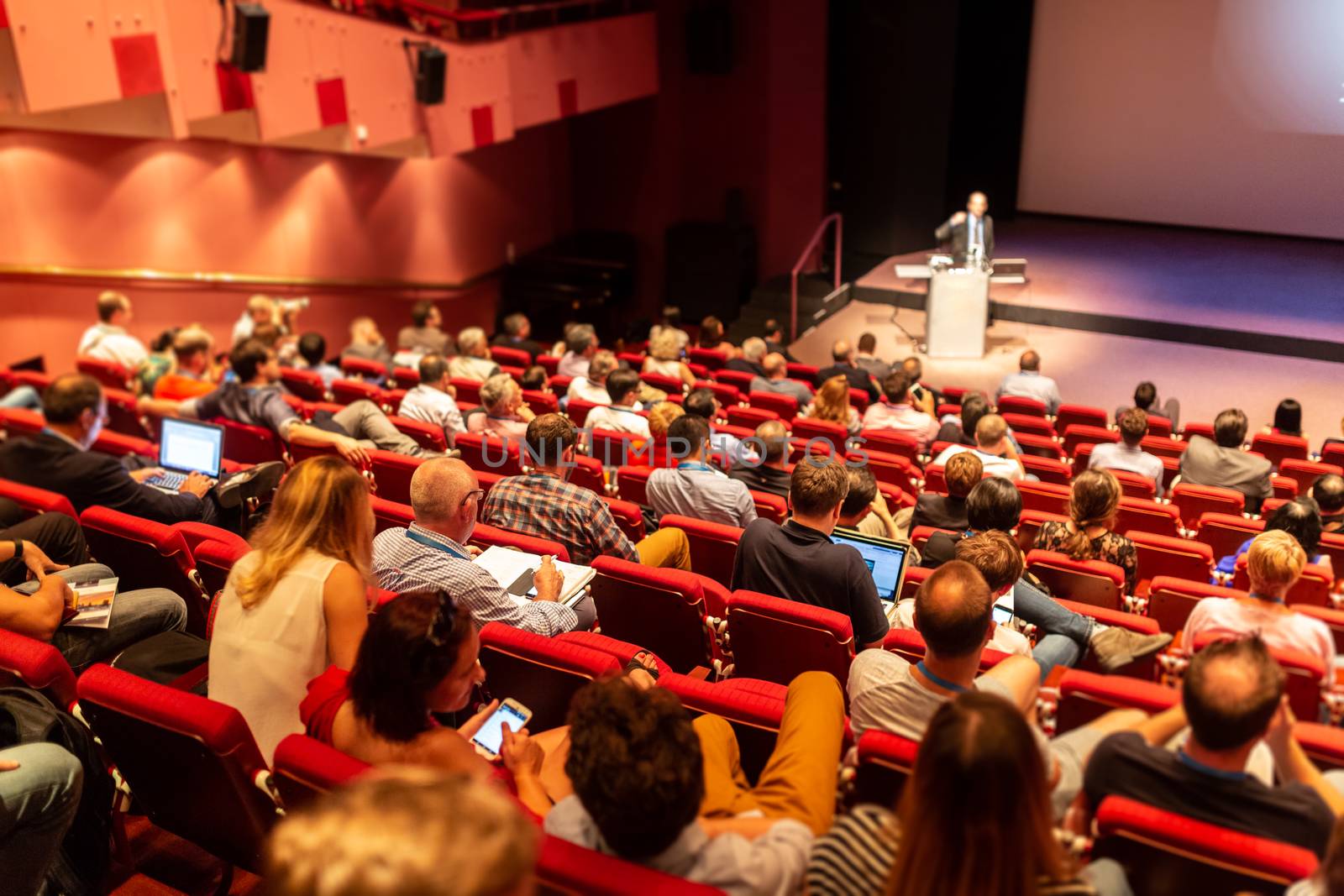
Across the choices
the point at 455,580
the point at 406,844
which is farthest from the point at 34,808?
the point at 406,844

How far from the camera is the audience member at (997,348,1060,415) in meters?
8.39

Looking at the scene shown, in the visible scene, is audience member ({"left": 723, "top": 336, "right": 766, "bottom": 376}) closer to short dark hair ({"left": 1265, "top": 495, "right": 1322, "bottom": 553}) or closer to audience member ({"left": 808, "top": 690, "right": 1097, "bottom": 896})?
short dark hair ({"left": 1265, "top": 495, "right": 1322, "bottom": 553})

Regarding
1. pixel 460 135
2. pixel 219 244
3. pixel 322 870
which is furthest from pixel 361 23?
pixel 322 870

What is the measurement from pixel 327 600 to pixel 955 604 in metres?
1.59

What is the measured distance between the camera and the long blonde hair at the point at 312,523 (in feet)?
9.32

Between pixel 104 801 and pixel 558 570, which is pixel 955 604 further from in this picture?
pixel 104 801

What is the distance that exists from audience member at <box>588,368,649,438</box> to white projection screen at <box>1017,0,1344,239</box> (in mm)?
8520

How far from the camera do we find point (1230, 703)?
2.16m

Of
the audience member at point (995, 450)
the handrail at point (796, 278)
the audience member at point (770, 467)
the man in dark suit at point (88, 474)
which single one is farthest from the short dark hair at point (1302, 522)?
the handrail at point (796, 278)

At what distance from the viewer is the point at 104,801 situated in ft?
9.46

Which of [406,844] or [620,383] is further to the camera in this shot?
[620,383]

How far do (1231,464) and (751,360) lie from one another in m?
4.03

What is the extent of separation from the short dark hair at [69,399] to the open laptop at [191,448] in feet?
1.85

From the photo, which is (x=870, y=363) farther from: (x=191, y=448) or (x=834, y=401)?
(x=191, y=448)
